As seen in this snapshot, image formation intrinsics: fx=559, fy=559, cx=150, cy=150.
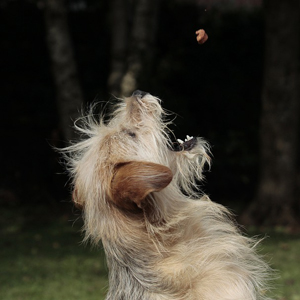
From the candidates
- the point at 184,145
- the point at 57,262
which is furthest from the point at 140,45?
the point at 184,145

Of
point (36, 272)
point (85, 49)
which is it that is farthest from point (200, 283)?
point (85, 49)

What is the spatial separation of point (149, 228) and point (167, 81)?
8.11m

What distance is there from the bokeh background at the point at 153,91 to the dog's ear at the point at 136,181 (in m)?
5.74

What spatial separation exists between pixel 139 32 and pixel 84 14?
2433 millimetres

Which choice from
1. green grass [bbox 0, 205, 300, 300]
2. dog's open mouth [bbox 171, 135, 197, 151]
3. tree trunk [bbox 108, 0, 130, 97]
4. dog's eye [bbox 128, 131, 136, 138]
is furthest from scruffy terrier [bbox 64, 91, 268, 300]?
tree trunk [bbox 108, 0, 130, 97]

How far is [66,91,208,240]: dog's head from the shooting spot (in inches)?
127

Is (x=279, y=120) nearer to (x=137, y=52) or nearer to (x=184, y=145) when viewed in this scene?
(x=137, y=52)

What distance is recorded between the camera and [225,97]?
12352 millimetres

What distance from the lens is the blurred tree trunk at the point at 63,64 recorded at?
9430 mm

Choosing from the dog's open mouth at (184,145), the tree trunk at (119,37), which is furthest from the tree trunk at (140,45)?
the dog's open mouth at (184,145)

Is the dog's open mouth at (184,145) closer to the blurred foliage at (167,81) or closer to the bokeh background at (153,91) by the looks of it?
the bokeh background at (153,91)

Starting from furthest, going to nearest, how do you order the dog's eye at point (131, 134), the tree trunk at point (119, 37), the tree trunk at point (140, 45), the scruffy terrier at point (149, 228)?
1. the tree trunk at point (119, 37)
2. the tree trunk at point (140, 45)
3. the dog's eye at point (131, 134)
4. the scruffy terrier at point (149, 228)

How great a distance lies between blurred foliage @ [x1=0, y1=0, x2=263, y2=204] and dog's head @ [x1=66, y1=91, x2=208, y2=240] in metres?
7.16

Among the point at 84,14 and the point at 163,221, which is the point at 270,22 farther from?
the point at 163,221
